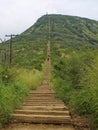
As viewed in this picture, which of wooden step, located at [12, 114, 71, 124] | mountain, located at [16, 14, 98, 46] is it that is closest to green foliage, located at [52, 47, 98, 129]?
wooden step, located at [12, 114, 71, 124]

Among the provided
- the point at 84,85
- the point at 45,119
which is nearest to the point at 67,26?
the point at 84,85

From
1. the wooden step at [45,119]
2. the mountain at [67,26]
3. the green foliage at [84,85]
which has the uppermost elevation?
the mountain at [67,26]

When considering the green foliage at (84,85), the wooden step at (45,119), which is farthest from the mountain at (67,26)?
the wooden step at (45,119)

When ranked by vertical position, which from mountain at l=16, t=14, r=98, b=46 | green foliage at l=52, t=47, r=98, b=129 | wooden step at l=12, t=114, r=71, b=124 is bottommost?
wooden step at l=12, t=114, r=71, b=124

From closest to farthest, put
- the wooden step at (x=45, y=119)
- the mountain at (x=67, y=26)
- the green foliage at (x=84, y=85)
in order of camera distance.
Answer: the green foliage at (x=84, y=85), the wooden step at (x=45, y=119), the mountain at (x=67, y=26)

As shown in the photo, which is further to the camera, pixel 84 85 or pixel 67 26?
pixel 67 26

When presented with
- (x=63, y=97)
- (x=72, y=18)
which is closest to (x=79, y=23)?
(x=72, y=18)

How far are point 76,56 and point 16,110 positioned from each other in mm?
4332

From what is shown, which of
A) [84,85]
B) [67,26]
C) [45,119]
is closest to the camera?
[45,119]

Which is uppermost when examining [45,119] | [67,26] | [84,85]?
[67,26]

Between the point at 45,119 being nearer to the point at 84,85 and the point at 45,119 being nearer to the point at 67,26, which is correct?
the point at 84,85

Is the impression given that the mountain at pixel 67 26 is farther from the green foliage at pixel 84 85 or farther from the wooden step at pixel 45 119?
the wooden step at pixel 45 119

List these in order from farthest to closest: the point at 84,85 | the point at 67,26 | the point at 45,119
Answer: the point at 67,26
the point at 84,85
the point at 45,119

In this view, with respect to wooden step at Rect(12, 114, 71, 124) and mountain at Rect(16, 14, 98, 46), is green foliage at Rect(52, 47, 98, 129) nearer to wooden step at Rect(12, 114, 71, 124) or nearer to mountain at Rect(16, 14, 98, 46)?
wooden step at Rect(12, 114, 71, 124)
